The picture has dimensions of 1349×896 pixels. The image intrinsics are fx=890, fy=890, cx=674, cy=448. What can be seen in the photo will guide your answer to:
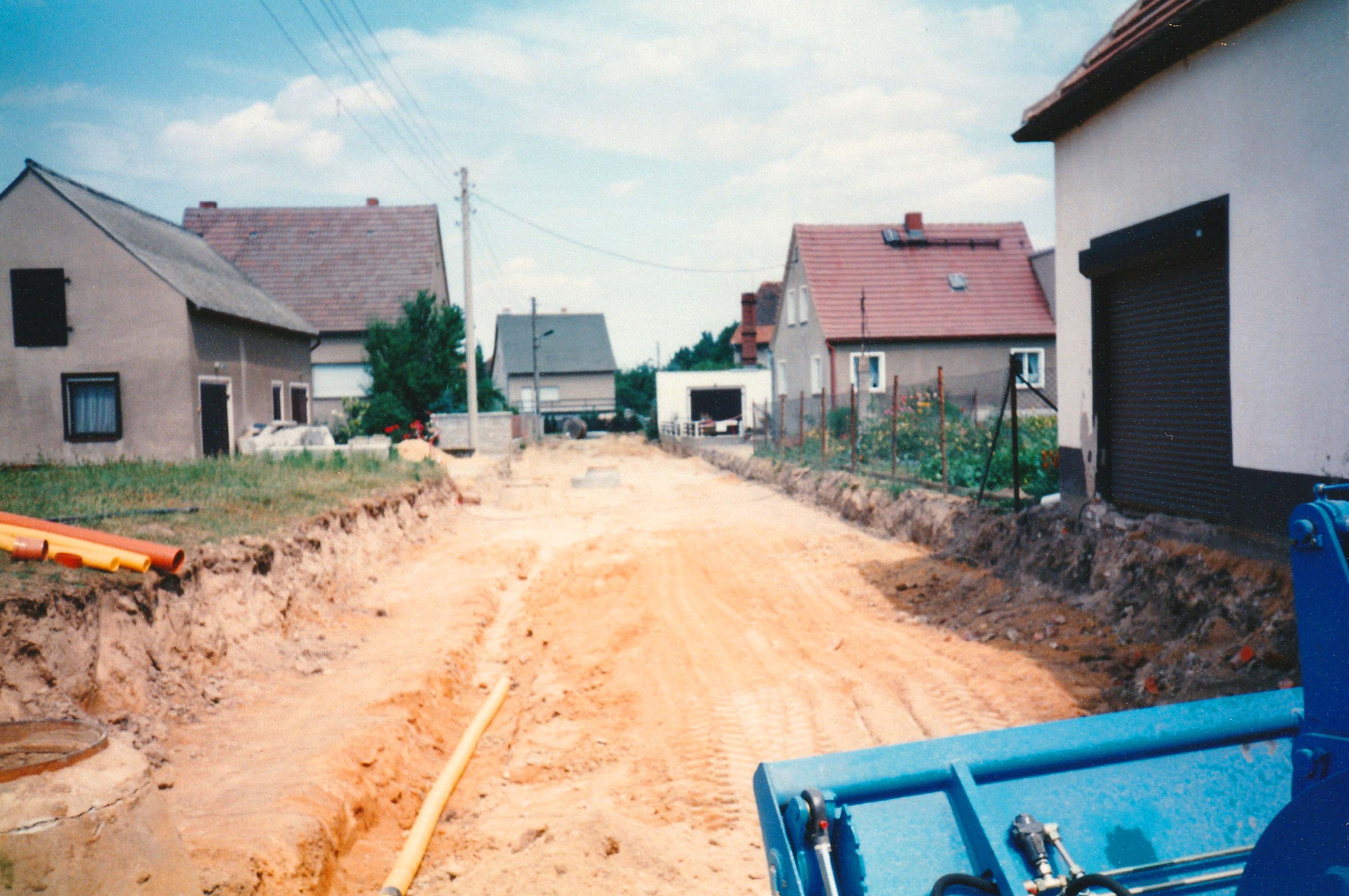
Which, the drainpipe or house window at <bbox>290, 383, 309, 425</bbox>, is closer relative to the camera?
house window at <bbox>290, 383, 309, 425</bbox>

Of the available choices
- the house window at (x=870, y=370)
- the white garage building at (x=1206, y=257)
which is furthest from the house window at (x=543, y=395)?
the white garage building at (x=1206, y=257)

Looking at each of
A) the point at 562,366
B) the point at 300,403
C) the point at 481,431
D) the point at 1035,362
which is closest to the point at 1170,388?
the point at 1035,362

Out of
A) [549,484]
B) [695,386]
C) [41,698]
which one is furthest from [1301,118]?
[695,386]

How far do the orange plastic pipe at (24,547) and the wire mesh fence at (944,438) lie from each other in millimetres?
9151

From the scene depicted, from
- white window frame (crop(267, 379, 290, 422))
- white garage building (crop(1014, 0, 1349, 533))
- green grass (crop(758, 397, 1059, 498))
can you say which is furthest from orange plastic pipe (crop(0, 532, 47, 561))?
white window frame (crop(267, 379, 290, 422))

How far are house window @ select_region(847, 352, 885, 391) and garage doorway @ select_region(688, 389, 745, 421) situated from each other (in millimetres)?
16260

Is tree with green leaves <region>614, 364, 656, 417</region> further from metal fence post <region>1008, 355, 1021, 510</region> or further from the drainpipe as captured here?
metal fence post <region>1008, 355, 1021, 510</region>

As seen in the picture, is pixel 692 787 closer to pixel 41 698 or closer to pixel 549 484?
pixel 41 698

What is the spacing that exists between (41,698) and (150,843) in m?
2.73

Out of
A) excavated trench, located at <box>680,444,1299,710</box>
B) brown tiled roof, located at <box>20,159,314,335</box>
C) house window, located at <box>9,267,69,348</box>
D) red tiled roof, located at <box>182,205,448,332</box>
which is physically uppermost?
red tiled roof, located at <box>182,205,448,332</box>

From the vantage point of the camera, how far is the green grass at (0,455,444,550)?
775 cm

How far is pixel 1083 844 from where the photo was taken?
2500mm

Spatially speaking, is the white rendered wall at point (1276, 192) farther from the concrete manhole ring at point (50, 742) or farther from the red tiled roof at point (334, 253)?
the red tiled roof at point (334, 253)

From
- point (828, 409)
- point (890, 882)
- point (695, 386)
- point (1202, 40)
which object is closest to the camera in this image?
point (890, 882)
